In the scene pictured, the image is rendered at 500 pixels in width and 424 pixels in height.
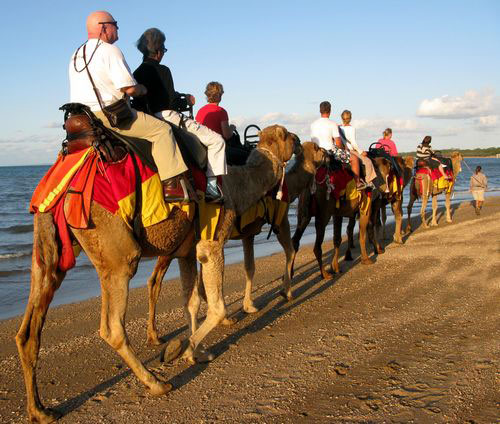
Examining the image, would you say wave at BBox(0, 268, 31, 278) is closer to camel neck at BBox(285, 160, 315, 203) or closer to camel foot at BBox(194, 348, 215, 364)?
camel neck at BBox(285, 160, 315, 203)

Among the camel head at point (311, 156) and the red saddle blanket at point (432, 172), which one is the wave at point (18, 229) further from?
the camel head at point (311, 156)

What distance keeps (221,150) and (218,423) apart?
266cm

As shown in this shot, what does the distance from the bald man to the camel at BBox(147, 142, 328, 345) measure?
1.33m

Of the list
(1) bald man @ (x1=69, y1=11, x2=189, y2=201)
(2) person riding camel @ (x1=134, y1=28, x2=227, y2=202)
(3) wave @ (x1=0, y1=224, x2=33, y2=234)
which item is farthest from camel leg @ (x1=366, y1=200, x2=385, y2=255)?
(3) wave @ (x1=0, y1=224, x2=33, y2=234)

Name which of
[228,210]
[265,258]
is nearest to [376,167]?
[265,258]

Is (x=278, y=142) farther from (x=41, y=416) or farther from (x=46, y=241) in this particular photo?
(x=41, y=416)

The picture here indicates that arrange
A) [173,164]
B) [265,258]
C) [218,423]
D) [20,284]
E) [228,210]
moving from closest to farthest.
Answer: [218,423] → [173,164] → [228,210] → [20,284] → [265,258]

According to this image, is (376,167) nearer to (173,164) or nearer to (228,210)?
(228,210)

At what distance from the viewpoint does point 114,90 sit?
484 centimetres

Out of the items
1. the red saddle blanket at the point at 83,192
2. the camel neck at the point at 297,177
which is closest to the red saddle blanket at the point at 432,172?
the camel neck at the point at 297,177

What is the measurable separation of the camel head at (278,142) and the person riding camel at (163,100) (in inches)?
58.4

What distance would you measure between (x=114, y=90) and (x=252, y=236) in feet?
12.7

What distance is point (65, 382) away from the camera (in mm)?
5812

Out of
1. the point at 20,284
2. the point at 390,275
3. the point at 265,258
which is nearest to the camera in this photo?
the point at 390,275
